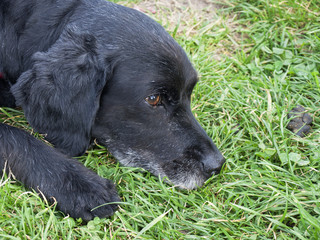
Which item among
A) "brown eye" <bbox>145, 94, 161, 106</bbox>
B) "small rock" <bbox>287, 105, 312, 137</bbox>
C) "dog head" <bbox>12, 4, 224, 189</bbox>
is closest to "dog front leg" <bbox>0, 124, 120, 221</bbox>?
"dog head" <bbox>12, 4, 224, 189</bbox>

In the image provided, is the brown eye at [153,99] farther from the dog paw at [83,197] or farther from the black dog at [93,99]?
the dog paw at [83,197]

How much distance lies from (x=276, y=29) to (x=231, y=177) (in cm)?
264

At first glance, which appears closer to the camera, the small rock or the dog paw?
the dog paw

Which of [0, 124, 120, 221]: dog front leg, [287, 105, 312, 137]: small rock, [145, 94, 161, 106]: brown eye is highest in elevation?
[145, 94, 161, 106]: brown eye

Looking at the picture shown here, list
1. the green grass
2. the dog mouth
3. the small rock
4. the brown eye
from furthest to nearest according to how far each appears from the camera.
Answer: the small rock, the dog mouth, the brown eye, the green grass

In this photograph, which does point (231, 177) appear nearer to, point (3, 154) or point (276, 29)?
point (3, 154)

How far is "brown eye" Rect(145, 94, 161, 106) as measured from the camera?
10.4ft

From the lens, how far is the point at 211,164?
10.8 ft

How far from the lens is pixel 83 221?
2.99m

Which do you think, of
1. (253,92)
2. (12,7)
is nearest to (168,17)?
(253,92)

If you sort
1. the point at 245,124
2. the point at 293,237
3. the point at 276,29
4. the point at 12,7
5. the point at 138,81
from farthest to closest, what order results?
the point at 276,29, the point at 245,124, the point at 12,7, the point at 138,81, the point at 293,237

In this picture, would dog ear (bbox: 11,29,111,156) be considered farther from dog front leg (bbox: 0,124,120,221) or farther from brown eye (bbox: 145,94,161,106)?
brown eye (bbox: 145,94,161,106)

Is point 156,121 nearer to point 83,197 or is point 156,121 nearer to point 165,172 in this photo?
point 165,172

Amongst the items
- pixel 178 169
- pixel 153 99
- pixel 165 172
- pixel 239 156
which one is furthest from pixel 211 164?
pixel 153 99
